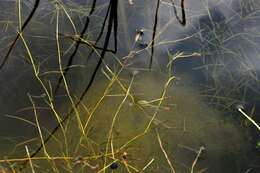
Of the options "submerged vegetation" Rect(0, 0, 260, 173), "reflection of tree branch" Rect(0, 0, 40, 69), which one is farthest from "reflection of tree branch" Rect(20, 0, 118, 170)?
"reflection of tree branch" Rect(0, 0, 40, 69)

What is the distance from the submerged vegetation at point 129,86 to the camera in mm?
2053

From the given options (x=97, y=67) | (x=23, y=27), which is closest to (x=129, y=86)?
(x=97, y=67)

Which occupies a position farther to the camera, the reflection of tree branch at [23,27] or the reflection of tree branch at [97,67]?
the reflection of tree branch at [23,27]

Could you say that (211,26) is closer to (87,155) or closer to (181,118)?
(181,118)

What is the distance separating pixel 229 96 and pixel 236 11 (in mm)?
418

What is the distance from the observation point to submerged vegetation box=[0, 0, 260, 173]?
2053 millimetres

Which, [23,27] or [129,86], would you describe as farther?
[23,27]

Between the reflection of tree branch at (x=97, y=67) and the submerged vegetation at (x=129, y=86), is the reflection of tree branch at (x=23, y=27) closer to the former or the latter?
the submerged vegetation at (x=129, y=86)

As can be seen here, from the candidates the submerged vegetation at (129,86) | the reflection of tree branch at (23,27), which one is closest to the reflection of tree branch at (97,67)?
the submerged vegetation at (129,86)

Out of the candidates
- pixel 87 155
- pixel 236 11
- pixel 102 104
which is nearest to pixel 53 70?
pixel 102 104

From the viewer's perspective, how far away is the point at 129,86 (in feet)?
7.11

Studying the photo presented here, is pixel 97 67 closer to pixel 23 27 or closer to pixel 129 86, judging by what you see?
pixel 129 86

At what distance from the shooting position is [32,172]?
2020 millimetres

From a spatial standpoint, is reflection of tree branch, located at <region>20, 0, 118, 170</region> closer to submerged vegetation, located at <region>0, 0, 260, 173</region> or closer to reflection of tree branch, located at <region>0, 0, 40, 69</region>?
submerged vegetation, located at <region>0, 0, 260, 173</region>
